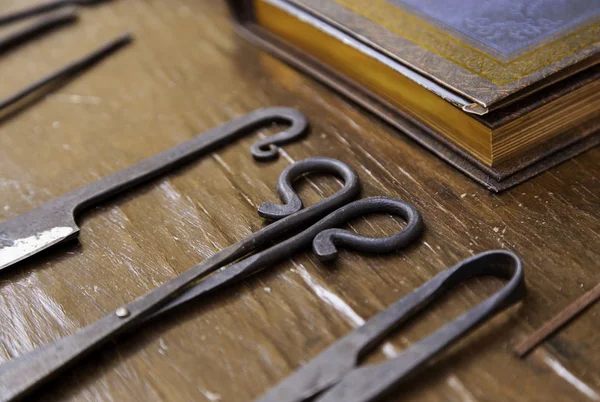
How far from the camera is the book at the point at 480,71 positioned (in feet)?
2.25

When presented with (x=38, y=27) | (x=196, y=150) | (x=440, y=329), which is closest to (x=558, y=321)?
(x=440, y=329)

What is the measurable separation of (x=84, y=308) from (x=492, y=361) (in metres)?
0.36

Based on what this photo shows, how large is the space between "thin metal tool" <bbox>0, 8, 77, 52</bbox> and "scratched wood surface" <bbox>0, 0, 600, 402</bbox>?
202mm

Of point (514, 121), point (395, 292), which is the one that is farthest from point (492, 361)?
point (514, 121)

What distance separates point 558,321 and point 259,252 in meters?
0.27

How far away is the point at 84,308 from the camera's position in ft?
2.13

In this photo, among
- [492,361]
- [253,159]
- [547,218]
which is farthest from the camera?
[253,159]

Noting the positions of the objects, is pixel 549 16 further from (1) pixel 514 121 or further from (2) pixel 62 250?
(2) pixel 62 250

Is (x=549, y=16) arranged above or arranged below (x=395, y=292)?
above

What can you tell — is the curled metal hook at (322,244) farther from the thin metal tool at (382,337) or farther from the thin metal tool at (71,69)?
the thin metal tool at (71,69)

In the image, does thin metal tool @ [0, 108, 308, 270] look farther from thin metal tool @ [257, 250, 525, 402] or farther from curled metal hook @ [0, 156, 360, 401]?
thin metal tool @ [257, 250, 525, 402]

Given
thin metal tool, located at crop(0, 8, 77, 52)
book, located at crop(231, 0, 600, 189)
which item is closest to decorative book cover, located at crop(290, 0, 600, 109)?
book, located at crop(231, 0, 600, 189)

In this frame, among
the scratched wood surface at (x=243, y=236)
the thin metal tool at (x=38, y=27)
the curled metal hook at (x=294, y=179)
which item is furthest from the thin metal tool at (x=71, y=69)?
the curled metal hook at (x=294, y=179)

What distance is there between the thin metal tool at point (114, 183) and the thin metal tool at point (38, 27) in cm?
46
